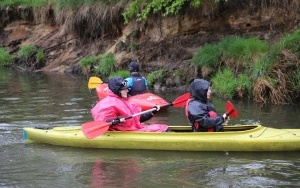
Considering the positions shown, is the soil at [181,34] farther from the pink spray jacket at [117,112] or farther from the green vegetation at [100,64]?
the pink spray jacket at [117,112]

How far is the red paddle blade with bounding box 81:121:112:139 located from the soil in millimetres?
5844

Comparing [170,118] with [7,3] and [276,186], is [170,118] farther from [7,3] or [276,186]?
[7,3]

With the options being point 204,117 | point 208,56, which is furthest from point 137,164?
point 208,56

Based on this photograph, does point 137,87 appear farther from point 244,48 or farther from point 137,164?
point 137,164

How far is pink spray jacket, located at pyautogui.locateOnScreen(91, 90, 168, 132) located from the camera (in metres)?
8.34

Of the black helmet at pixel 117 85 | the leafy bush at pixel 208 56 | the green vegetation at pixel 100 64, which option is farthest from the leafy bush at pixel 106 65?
the black helmet at pixel 117 85

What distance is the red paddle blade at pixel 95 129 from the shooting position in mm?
8117

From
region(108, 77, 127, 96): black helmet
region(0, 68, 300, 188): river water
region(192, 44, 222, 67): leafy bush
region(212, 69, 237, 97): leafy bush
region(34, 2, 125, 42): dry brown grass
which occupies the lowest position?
region(0, 68, 300, 188): river water

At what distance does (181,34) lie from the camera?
15727 mm

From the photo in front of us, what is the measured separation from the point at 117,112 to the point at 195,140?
121 centimetres

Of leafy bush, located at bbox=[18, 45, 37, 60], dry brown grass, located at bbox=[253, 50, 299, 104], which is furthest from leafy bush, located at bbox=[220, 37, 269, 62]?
leafy bush, located at bbox=[18, 45, 37, 60]

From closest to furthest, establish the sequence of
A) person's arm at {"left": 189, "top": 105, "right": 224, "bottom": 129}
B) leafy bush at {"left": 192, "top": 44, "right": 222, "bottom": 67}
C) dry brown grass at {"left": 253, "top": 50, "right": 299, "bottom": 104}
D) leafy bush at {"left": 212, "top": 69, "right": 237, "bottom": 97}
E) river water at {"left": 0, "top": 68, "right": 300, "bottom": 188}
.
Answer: river water at {"left": 0, "top": 68, "right": 300, "bottom": 188}
person's arm at {"left": 189, "top": 105, "right": 224, "bottom": 129}
dry brown grass at {"left": 253, "top": 50, "right": 299, "bottom": 104}
leafy bush at {"left": 212, "top": 69, "right": 237, "bottom": 97}
leafy bush at {"left": 192, "top": 44, "right": 222, "bottom": 67}

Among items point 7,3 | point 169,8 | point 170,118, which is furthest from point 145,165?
point 7,3

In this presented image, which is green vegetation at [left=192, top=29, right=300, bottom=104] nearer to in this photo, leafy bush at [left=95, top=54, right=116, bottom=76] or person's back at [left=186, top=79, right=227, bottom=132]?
leafy bush at [left=95, top=54, right=116, bottom=76]
